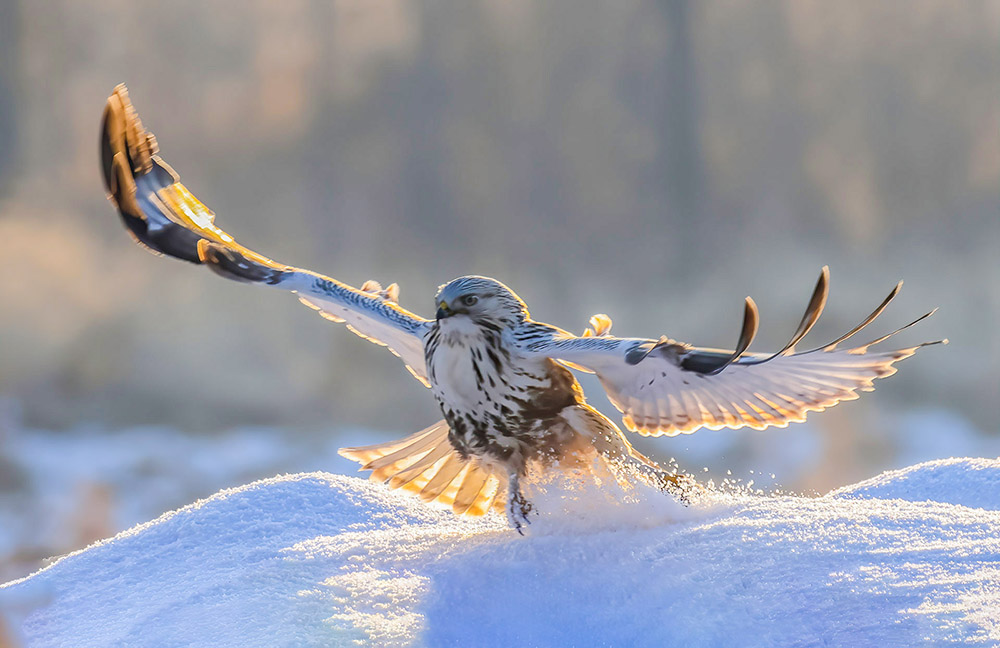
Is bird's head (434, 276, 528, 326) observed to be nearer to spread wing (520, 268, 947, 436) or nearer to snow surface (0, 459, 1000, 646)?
spread wing (520, 268, 947, 436)

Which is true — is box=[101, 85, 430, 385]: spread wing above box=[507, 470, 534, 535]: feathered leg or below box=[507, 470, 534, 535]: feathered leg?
above

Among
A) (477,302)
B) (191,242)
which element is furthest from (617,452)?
(191,242)

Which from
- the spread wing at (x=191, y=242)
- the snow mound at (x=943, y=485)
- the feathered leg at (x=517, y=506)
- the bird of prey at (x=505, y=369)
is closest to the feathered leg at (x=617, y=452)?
the bird of prey at (x=505, y=369)

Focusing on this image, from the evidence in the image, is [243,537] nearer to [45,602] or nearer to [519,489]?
[45,602]

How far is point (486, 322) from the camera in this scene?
14.7 feet

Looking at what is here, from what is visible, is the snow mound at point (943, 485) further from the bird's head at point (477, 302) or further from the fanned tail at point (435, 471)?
the bird's head at point (477, 302)

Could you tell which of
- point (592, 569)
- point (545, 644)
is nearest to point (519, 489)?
point (592, 569)

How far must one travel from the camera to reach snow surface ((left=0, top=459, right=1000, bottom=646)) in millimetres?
3379

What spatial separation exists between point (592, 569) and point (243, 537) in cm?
231

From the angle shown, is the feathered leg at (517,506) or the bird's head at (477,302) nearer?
the bird's head at (477,302)

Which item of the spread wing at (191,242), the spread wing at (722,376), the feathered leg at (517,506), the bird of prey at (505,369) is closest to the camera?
the spread wing at (722,376)

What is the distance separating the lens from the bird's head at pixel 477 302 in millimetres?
4449

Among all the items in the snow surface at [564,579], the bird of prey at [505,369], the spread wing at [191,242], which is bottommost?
the snow surface at [564,579]

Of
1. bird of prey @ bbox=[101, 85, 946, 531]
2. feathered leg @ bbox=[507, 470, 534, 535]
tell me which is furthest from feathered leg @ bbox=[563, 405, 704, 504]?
feathered leg @ bbox=[507, 470, 534, 535]
